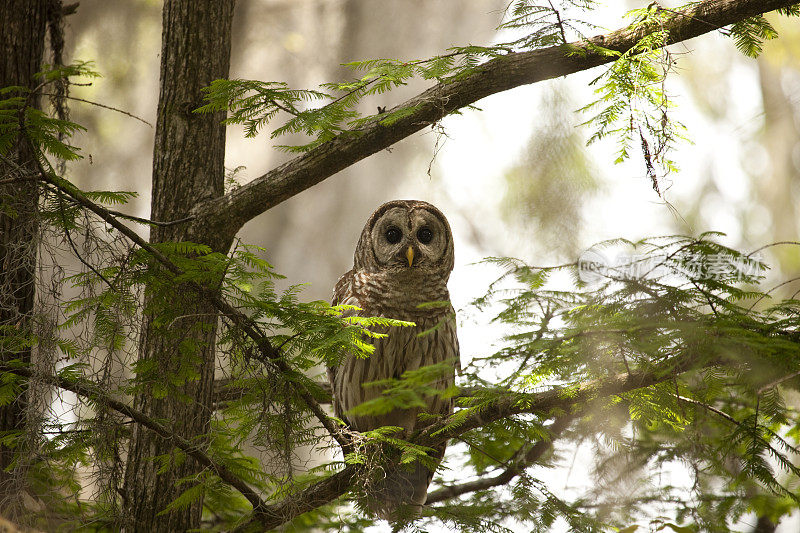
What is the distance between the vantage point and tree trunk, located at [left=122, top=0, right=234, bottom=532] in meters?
3.44

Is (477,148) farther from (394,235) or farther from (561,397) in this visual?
(561,397)

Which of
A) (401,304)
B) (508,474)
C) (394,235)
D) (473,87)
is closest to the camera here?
(473,87)

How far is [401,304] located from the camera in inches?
165

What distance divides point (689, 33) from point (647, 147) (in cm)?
56

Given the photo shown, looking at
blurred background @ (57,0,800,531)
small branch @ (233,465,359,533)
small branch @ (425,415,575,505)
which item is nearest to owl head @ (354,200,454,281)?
small branch @ (425,415,575,505)

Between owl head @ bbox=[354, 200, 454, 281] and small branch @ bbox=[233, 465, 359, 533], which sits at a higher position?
owl head @ bbox=[354, 200, 454, 281]

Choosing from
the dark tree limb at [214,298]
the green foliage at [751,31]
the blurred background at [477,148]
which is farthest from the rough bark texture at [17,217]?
the blurred background at [477,148]

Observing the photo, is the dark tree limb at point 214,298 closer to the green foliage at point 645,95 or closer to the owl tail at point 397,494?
the owl tail at point 397,494

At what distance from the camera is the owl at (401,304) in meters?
4.05

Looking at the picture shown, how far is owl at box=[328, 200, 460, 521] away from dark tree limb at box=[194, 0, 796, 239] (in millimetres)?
1021

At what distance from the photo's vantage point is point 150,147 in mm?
10070

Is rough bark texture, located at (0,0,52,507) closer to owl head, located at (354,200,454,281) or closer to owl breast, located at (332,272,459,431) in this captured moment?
owl breast, located at (332,272,459,431)

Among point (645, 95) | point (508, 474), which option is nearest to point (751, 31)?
point (645, 95)

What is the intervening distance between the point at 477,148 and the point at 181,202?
20.2 feet
